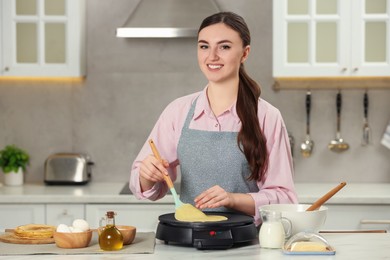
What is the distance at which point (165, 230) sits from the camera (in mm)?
2908

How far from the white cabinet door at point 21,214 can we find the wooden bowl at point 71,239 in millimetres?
2003

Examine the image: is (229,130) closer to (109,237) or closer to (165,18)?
(109,237)

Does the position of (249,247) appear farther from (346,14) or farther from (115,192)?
(346,14)

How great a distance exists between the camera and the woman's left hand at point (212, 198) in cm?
300

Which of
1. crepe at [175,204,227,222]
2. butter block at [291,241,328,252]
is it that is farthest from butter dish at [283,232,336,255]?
crepe at [175,204,227,222]

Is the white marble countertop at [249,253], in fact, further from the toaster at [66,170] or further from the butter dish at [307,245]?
the toaster at [66,170]

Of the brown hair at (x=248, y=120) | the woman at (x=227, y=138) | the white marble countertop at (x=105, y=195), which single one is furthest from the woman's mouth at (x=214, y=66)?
the white marble countertop at (x=105, y=195)

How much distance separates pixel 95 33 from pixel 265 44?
1.06 meters

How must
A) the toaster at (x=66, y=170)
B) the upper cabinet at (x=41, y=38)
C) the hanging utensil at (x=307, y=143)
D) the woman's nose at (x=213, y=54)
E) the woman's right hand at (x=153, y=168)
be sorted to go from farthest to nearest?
the hanging utensil at (x=307, y=143) → the toaster at (x=66, y=170) → the upper cabinet at (x=41, y=38) → the woman's nose at (x=213, y=54) → the woman's right hand at (x=153, y=168)

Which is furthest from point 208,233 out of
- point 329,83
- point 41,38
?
point 329,83

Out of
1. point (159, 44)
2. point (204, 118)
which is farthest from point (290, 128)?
point (204, 118)

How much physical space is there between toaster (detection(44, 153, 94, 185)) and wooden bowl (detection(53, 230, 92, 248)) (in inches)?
93.7

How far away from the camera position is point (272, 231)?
2836mm

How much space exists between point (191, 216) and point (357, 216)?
2.10m
